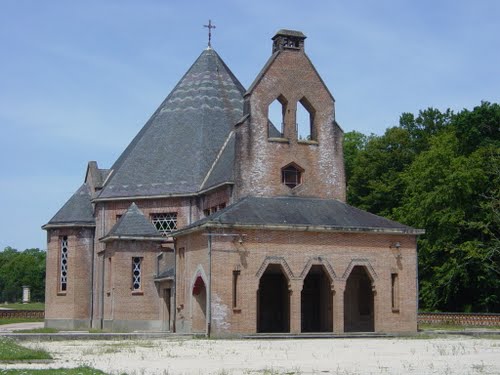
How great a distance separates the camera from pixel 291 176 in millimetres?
41125

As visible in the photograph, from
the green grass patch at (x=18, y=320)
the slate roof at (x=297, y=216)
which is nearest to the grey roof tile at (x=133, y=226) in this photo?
the slate roof at (x=297, y=216)

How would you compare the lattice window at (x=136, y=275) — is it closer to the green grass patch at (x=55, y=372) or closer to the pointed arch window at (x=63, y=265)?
the pointed arch window at (x=63, y=265)

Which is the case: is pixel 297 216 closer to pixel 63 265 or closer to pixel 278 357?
pixel 278 357

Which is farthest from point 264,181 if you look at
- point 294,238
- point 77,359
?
point 77,359

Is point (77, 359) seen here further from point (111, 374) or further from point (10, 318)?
point (10, 318)

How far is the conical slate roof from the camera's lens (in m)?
47.3

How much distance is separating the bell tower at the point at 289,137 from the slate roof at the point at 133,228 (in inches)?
291

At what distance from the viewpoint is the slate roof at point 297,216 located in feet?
119

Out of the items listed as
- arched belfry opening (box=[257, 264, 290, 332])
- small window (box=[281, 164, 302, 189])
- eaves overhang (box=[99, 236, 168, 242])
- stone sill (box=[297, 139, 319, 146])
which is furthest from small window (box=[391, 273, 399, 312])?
eaves overhang (box=[99, 236, 168, 242])

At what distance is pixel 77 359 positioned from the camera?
72.5 feet

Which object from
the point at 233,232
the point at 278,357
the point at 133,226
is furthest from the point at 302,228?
the point at 278,357

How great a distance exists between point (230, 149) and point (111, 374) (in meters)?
29.8

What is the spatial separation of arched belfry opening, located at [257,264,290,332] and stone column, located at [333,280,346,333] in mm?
3700

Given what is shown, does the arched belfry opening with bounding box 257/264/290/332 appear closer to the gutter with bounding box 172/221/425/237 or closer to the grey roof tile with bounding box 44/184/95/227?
the gutter with bounding box 172/221/425/237
